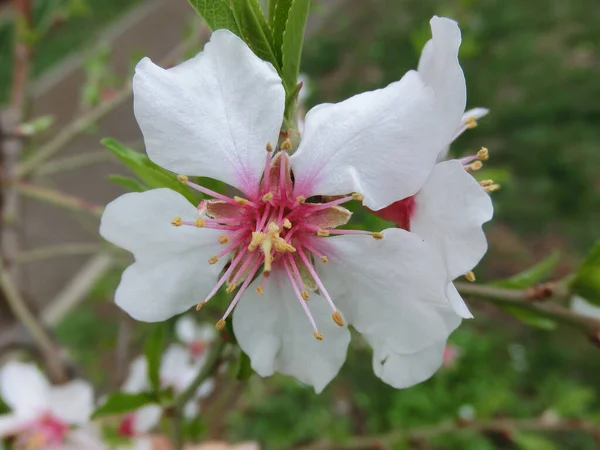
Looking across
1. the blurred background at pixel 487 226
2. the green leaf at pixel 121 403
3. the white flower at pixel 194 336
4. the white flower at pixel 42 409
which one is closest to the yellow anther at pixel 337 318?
the green leaf at pixel 121 403

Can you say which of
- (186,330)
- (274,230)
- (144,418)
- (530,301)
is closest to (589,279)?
(530,301)

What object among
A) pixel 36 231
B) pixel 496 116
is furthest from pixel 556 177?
pixel 36 231

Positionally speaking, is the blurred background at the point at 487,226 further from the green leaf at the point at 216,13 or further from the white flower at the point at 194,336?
the green leaf at the point at 216,13

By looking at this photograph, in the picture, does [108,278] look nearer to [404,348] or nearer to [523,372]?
[523,372]

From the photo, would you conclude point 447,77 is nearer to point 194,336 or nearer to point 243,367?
point 243,367

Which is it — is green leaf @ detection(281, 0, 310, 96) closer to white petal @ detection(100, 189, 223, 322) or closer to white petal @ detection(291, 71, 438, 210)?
white petal @ detection(291, 71, 438, 210)

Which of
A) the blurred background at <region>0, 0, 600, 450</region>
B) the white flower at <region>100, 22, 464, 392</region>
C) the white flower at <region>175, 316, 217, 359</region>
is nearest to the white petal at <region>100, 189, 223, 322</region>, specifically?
the white flower at <region>100, 22, 464, 392</region>
